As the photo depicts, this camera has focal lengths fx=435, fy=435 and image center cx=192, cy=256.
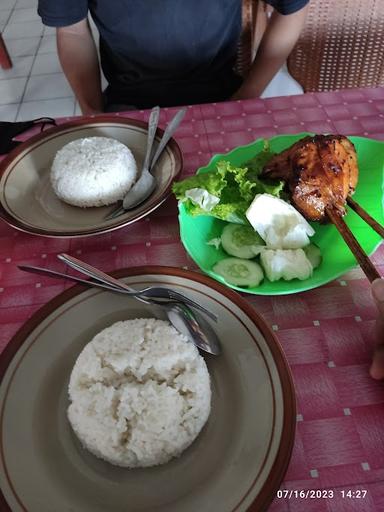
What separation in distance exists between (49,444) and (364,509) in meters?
0.43

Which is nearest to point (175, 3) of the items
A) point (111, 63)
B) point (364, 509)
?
point (111, 63)

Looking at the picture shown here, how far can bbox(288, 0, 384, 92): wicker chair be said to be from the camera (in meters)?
1.68

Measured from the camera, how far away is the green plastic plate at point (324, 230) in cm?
78

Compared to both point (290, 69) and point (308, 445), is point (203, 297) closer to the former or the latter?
point (308, 445)

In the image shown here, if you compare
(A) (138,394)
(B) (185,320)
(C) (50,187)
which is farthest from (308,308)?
(C) (50,187)

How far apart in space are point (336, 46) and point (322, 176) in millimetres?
1185

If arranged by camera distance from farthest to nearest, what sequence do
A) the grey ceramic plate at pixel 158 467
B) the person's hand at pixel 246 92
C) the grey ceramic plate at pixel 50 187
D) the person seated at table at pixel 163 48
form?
the person's hand at pixel 246 92
the person seated at table at pixel 163 48
the grey ceramic plate at pixel 50 187
the grey ceramic plate at pixel 158 467

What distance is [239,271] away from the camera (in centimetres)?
81

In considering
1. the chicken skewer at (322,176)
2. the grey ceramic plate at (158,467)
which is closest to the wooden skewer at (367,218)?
the chicken skewer at (322,176)

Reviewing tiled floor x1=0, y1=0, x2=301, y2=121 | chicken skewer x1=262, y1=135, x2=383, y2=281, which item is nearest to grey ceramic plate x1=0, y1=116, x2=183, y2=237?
chicken skewer x1=262, y1=135, x2=383, y2=281

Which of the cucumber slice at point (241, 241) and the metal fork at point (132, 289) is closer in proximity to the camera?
the metal fork at point (132, 289)

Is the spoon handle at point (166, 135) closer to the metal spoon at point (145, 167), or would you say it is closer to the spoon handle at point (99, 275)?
the metal spoon at point (145, 167)

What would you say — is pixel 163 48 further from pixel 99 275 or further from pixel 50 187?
pixel 99 275

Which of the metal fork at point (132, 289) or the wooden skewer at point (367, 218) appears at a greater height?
the metal fork at point (132, 289)
